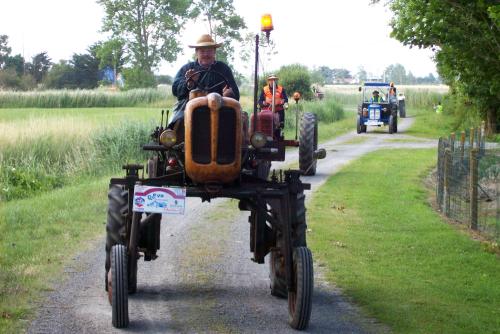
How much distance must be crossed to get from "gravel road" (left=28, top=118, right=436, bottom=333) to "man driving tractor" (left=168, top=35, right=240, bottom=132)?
182cm

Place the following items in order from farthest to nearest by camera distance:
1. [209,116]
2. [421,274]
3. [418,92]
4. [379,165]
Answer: [418,92], [379,165], [421,274], [209,116]

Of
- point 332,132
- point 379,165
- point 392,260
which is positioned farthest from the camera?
point 332,132

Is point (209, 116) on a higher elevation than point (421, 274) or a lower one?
higher

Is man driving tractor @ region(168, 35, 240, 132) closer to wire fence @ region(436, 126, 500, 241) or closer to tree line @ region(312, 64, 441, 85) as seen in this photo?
wire fence @ region(436, 126, 500, 241)

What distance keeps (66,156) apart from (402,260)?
13.9 m

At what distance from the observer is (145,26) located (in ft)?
278

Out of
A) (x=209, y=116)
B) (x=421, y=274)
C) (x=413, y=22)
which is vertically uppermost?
(x=413, y=22)

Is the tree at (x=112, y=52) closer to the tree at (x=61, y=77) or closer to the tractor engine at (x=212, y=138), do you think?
the tree at (x=61, y=77)

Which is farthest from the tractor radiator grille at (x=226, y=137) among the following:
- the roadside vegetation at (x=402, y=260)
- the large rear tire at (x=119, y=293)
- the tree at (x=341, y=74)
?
the tree at (x=341, y=74)

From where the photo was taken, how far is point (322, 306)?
28.6 ft

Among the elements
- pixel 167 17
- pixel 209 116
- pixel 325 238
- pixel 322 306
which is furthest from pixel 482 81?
pixel 167 17

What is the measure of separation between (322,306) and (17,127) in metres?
18.0

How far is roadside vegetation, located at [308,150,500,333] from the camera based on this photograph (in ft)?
28.1

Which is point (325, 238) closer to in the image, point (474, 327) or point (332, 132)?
point (474, 327)
